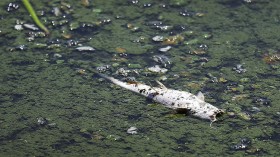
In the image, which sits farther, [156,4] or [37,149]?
[156,4]

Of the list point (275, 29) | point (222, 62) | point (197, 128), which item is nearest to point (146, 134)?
point (197, 128)

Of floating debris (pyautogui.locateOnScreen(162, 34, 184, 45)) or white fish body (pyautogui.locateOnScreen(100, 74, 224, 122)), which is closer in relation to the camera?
white fish body (pyautogui.locateOnScreen(100, 74, 224, 122))

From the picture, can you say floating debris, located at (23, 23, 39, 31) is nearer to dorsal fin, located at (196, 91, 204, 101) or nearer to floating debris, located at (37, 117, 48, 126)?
floating debris, located at (37, 117, 48, 126)

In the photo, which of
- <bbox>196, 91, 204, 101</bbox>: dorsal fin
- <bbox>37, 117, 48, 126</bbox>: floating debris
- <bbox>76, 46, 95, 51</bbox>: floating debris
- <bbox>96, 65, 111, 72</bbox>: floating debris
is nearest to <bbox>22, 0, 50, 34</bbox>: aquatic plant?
<bbox>76, 46, 95, 51</bbox>: floating debris

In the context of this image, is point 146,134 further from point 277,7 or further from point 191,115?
point 277,7

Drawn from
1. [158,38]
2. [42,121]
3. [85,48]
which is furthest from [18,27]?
[42,121]
